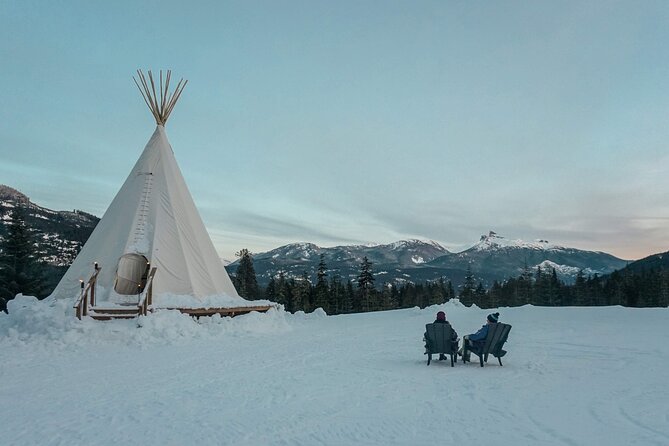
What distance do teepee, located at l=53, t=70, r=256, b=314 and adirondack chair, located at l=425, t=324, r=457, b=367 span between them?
8802mm

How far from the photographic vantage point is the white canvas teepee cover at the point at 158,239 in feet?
50.2

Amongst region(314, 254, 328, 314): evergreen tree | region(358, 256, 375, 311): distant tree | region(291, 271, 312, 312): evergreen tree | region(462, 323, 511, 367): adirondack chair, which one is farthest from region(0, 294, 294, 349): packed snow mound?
region(291, 271, 312, 312): evergreen tree

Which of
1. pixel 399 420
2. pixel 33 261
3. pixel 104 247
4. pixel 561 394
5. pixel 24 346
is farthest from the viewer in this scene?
pixel 33 261

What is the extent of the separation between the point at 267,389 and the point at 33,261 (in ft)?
81.3

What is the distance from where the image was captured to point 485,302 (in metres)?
72.4

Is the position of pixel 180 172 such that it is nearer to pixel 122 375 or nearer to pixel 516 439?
pixel 122 375

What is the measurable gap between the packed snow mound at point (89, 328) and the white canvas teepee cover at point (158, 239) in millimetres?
2005

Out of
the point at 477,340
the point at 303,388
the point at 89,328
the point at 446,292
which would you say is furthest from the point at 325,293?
the point at 303,388

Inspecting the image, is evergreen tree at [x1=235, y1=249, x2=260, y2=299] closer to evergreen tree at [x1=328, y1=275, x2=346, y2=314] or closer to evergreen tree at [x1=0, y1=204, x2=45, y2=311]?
evergreen tree at [x1=328, y1=275, x2=346, y2=314]

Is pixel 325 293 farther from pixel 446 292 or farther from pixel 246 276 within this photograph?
pixel 446 292

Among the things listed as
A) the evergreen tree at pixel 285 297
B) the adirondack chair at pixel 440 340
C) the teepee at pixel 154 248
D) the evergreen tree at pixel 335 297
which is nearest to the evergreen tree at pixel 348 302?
the evergreen tree at pixel 335 297

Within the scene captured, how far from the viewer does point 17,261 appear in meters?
24.9

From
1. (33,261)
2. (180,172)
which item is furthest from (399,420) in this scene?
(33,261)

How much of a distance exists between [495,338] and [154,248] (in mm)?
11845
